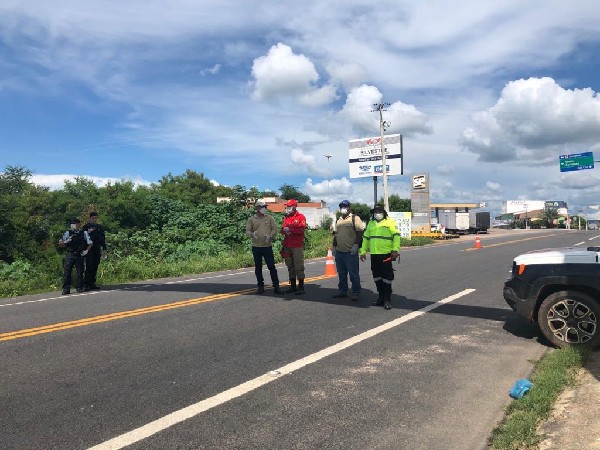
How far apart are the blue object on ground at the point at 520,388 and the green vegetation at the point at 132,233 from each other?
11648 mm

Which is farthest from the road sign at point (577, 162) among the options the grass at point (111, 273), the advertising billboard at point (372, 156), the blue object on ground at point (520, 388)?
the blue object on ground at point (520, 388)

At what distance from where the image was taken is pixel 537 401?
3.94 metres

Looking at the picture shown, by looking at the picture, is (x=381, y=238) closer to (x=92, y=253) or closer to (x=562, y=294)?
(x=562, y=294)

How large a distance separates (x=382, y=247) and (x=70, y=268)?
743 cm

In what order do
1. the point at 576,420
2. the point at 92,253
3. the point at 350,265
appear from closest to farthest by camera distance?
the point at 576,420, the point at 350,265, the point at 92,253

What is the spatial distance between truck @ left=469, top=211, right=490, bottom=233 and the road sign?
2107 cm

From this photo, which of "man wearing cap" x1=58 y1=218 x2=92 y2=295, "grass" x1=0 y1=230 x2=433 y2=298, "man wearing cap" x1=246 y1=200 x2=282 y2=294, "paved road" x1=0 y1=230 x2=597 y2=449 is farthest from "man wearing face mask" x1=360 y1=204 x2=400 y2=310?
"grass" x1=0 y1=230 x2=433 y2=298

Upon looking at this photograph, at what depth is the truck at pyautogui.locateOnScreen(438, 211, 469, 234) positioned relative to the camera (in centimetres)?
5928

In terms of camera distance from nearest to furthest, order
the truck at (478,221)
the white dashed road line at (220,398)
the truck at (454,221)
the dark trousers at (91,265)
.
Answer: the white dashed road line at (220,398)
the dark trousers at (91,265)
the truck at (454,221)
the truck at (478,221)

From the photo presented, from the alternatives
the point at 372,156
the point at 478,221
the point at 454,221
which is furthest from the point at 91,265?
the point at 478,221

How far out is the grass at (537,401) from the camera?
11.0 feet

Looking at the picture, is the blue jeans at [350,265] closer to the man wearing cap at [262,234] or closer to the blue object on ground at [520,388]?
the man wearing cap at [262,234]

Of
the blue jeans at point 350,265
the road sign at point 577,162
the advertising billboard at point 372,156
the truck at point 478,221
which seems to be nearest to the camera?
the blue jeans at point 350,265

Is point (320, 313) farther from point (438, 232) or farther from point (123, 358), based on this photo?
point (438, 232)
